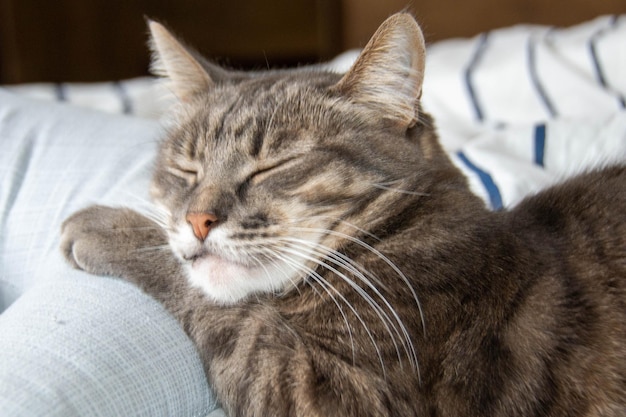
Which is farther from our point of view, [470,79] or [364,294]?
[470,79]

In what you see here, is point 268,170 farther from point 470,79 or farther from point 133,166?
point 470,79

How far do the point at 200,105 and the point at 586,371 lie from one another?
76 centimetres

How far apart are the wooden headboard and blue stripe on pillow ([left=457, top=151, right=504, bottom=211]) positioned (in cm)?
179

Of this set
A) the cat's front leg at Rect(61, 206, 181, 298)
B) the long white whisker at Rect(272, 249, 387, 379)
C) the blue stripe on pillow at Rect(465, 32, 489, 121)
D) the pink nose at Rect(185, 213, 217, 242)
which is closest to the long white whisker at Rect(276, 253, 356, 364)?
the long white whisker at Rect(272, 249, 387, 379)

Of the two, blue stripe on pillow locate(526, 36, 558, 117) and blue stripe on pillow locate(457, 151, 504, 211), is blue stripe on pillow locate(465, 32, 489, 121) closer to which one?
blue stripe on pillow locate(526, 36, 558, 117)

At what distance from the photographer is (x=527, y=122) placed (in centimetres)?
202

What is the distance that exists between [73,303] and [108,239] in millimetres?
151

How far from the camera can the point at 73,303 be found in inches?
38.5

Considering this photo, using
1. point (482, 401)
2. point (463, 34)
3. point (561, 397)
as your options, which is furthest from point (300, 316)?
point (463, 34)

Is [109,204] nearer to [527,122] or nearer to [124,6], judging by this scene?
[527,122]

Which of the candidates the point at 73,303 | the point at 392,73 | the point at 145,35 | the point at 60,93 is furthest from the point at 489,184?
the point at 145,35

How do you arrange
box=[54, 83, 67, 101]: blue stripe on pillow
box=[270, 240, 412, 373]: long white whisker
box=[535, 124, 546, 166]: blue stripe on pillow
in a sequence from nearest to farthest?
box=[270, 240, 412, 373]: long white whisker → box=[535, 124, 546, 166]: blue stripe on pillow → box=[54, 83, 67, 101]: blue stripe on pillow

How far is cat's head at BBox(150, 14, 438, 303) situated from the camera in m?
0.97

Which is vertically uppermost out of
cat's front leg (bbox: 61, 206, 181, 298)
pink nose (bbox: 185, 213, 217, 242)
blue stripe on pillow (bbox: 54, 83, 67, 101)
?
pink nose (bbox: 185, 213, 217, 242)
